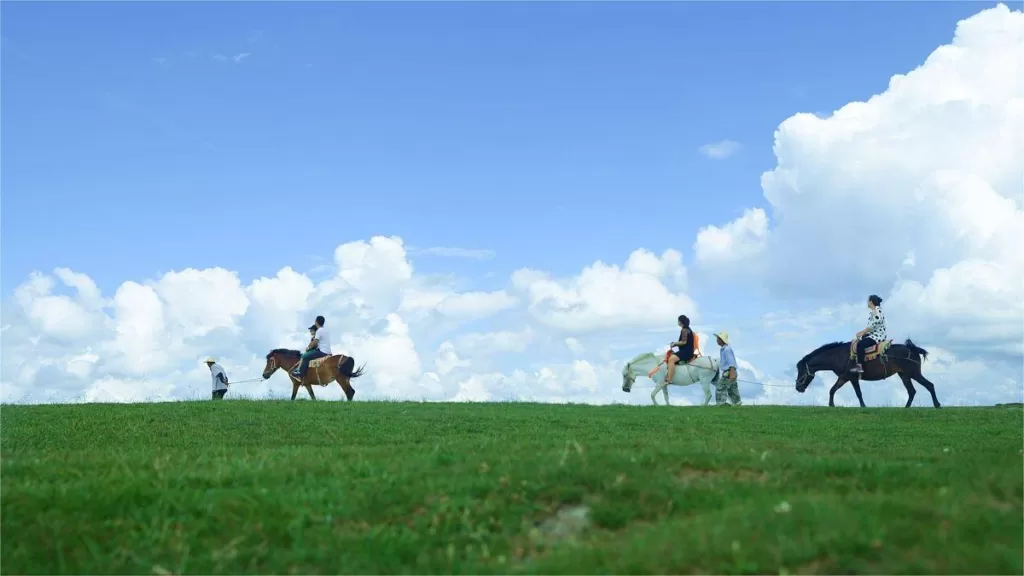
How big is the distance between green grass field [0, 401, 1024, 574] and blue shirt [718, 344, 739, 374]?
1885cm

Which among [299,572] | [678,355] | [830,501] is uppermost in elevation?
[678,355]

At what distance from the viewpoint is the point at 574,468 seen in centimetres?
951

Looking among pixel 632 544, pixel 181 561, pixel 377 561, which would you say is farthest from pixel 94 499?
pixel 632 544

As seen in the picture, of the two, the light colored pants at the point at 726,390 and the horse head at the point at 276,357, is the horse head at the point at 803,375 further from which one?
the horse head at the point at 276,357

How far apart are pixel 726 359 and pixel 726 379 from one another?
0.71 meters

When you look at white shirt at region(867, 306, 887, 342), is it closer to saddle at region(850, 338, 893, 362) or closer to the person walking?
saddle at region(850, 338, 893, 362)

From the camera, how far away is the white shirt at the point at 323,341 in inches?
1281

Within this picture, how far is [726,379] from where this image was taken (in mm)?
31438


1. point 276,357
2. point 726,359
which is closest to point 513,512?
point 726,359

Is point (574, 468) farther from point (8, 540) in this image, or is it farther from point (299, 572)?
point (8, 540)

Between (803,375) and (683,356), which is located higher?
(683,356)

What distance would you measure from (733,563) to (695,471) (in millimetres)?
2960

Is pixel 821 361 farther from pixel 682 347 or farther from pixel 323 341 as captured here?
pixel 323 341

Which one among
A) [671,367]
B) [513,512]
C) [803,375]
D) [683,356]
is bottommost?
[513,512]
